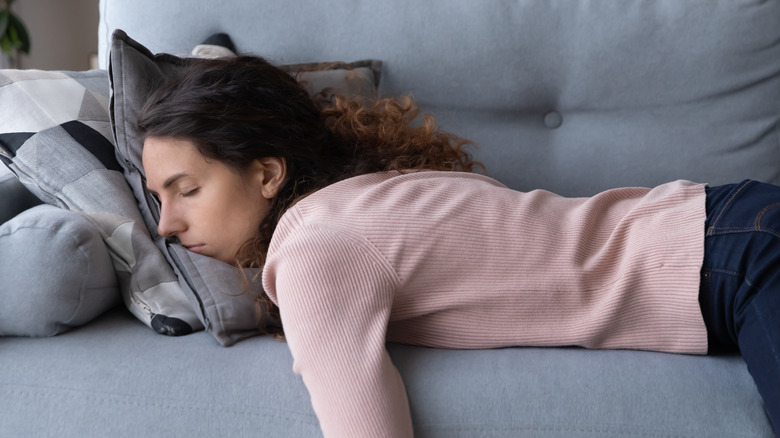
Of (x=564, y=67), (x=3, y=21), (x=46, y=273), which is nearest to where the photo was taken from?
(x=46, y=273)

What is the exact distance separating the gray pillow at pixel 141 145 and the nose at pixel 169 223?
21mm

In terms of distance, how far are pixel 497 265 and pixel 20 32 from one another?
3.04 meters

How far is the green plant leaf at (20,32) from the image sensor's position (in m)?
3.19

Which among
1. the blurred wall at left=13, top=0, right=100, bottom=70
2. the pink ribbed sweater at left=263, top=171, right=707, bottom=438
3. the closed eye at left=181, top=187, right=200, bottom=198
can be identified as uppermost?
the pink ribbed sweater at left=263, top=171, right=707, bottom=438

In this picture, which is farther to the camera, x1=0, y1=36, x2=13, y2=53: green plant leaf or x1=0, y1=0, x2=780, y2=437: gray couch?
x1=0, y1=36, x2=13, y2=53: green plant leaf

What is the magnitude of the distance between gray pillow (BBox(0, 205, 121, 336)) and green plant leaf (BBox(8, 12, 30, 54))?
2.63 meters

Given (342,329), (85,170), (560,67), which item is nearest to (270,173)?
(85,170)

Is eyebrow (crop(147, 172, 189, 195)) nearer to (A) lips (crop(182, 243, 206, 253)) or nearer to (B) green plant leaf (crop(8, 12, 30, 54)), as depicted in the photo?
(A) lips (crop(182, 243, 206, 253))

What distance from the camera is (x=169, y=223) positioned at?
112 cm

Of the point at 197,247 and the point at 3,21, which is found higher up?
the point at 197,247

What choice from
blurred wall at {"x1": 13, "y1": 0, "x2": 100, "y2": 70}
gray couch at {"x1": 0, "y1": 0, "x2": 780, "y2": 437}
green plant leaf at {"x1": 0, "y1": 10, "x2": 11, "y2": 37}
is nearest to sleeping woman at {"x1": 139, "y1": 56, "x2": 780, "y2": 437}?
gray couch at {"x1": 0, "y1": 0, "x2": 780, "y2": 437}

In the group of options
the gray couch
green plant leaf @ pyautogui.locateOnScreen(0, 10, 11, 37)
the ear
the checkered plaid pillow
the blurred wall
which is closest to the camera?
the checkered plaid pillow

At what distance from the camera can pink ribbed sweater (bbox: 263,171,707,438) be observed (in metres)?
0.94

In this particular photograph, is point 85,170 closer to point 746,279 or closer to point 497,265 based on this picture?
point 497,265
